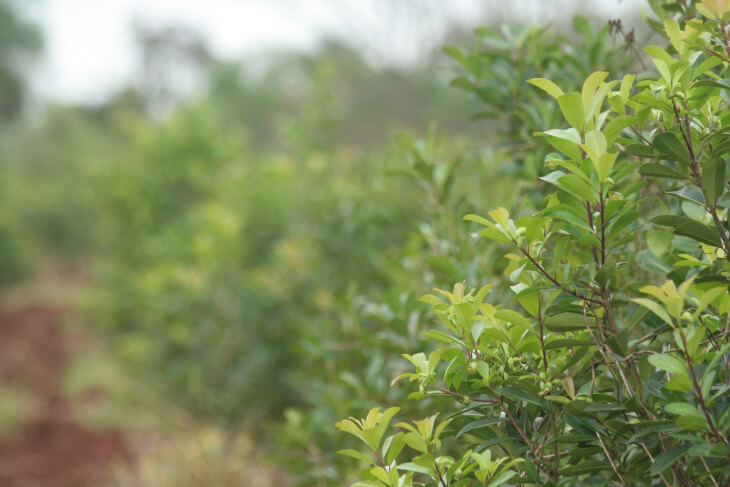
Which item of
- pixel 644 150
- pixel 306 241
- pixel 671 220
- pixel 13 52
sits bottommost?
pixel 671 220

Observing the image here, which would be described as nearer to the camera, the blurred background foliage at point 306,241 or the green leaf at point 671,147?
the green leaf at point 671,147

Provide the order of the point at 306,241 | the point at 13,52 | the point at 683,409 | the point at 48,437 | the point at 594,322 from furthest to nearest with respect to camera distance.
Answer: the point at 13,52 < the point at 48,437 < the point at 306,241 < the point at 594,322 < the point at 683,409

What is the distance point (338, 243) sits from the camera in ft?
12.6

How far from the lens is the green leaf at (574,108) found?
2.94 ft

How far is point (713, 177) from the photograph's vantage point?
3.07 feet

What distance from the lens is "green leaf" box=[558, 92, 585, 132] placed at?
897 millimetres

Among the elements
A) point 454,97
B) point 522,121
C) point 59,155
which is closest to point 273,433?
point 522,121

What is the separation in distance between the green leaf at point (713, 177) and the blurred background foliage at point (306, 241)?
2.10 ft

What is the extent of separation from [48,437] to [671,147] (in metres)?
6.55

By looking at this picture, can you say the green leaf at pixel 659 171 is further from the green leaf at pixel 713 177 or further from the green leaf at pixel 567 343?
the green leaf at pixel 567 343

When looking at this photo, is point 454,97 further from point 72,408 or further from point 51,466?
point 51,466

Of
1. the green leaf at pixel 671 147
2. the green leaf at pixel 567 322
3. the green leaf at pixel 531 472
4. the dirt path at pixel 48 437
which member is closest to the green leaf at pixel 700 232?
the green leaf at pixel 671 147

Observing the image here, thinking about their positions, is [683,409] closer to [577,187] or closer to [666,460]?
[666,460]

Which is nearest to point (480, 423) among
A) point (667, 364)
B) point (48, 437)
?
point (667, 364)
